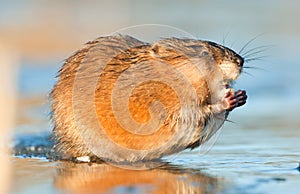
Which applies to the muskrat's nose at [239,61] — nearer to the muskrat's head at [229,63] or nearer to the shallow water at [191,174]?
the muskrat's head at [229,63]

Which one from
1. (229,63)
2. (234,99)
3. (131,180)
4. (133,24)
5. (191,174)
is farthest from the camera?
(133,24)

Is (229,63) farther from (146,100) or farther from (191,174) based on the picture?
(191,174)

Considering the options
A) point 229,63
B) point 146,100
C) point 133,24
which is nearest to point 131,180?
point 146,100

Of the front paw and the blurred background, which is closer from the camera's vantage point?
the front paw

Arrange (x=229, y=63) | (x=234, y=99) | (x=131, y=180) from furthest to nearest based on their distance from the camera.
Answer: (x=229, y=63)
(x=234, y=99)
(x=131, y=180)

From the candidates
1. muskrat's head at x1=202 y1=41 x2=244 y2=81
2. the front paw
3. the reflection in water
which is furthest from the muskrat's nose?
the reflection in water

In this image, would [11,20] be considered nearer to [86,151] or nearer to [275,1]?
[275,1]

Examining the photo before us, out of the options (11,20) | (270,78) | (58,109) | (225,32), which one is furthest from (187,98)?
(11,20)

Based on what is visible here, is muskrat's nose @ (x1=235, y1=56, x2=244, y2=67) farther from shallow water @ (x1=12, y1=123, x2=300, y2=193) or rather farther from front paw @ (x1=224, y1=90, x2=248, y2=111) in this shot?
shallow water @ (x1=12, y1=123, x2=300, y2=193)
